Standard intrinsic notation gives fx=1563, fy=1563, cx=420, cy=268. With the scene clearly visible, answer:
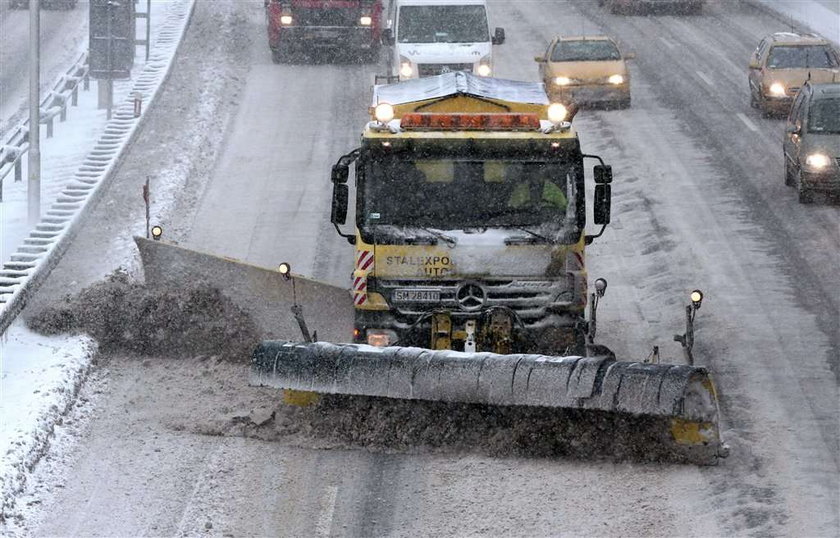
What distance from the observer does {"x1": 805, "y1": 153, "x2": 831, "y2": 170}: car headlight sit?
68.4 ft

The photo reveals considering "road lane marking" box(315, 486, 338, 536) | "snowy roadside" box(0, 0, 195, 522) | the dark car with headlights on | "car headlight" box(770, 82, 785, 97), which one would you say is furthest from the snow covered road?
"car headlight" box(770, 82, 785, 97)

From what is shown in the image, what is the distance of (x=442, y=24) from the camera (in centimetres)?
2720

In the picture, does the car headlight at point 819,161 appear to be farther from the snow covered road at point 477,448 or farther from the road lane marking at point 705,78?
the road lane marking at point 705,78

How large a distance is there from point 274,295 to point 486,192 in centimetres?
251

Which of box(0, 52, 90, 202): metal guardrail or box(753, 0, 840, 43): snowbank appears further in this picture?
box(753, 0, 840, 43): snowbank

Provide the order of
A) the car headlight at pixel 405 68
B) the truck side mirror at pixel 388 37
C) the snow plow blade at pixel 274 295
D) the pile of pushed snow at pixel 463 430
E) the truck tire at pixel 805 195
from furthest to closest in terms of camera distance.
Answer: the truck side mirror at pixel 388 37, the car headlight at pixel 405 68, the truck tire at pixel 805 195, the snow plow blade at pixel 274 295, the pile of pushed snow at pixel 463 430

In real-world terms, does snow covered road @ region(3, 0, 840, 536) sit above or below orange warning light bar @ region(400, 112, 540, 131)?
below

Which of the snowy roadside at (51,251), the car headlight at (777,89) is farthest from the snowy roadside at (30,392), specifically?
the car headlight at (777,89)

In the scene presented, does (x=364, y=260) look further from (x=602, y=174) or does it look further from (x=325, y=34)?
(x=325, y=34)

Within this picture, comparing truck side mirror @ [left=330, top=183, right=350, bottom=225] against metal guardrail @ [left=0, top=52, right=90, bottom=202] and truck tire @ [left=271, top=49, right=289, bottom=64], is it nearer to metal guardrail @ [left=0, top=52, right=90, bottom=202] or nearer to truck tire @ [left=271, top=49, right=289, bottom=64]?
metal guardrail @ [left=0, top=52, right=90, bottom=202]

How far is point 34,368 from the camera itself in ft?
45.2

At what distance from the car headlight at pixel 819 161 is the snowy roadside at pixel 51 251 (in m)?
9.51

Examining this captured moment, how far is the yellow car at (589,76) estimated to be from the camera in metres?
27.7

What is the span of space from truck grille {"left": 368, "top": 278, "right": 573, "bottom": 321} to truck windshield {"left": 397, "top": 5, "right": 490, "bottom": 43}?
1484 cm
